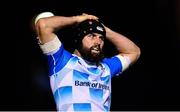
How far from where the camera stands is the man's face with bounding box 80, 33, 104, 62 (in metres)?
4.80

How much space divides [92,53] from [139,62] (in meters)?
1.78

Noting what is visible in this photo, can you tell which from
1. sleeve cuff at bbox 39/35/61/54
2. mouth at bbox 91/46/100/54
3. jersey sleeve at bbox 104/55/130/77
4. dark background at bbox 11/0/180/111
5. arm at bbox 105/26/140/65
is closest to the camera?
sleeve cuff at bbox 39/35/61/54

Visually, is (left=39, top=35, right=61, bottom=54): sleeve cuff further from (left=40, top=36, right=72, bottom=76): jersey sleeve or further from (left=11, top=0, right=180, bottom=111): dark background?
(left=11, top=0, right=180, bottom=111): dark background

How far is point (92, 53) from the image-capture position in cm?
480

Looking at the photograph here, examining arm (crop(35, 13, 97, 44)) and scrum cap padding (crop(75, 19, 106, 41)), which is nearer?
arm (crop(35, 13, 97, 44))

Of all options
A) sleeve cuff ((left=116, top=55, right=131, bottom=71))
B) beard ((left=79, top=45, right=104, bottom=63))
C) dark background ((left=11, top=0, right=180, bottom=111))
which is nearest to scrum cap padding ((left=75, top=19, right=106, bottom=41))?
beard ((left=79, top=45, right=104, bottom=63))

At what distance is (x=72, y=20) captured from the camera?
486cm

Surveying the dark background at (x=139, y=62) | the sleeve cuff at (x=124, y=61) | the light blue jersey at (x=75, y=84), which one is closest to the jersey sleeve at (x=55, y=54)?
the light blue jersey at (x=75, y=84)

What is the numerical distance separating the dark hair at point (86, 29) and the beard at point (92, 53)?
3.1 inches

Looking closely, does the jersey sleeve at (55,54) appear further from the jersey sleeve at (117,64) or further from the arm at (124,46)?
the arm at (124,46)

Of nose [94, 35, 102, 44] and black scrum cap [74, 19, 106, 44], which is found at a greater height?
black scrum cap [74, 19, 106, 44]

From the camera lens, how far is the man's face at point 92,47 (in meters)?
4.80
